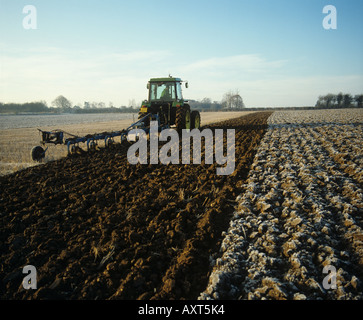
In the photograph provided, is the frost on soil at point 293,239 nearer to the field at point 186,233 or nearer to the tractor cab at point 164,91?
the field at point 186,233

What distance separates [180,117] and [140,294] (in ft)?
27.3

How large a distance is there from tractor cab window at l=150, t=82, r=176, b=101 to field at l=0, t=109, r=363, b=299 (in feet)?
19.3

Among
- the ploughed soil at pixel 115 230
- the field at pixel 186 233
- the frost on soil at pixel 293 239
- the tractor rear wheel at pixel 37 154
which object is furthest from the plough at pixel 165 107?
the frost on soil at pixel 293 239

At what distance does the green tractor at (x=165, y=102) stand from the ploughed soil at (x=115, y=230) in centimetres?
486

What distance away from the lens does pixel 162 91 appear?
37.0 feet

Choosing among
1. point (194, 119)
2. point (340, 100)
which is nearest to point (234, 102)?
point (340, 100)

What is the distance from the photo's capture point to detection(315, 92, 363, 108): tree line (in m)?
66.0

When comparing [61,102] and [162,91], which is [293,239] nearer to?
[162,91]

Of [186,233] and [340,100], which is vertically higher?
[340,100]

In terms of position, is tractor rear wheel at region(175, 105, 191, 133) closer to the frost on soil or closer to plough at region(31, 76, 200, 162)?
plough at region(31, 76, 200, 162)

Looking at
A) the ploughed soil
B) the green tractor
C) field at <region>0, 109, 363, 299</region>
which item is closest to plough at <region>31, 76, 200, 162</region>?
the green tractor

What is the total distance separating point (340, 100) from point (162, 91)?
79.8 m
